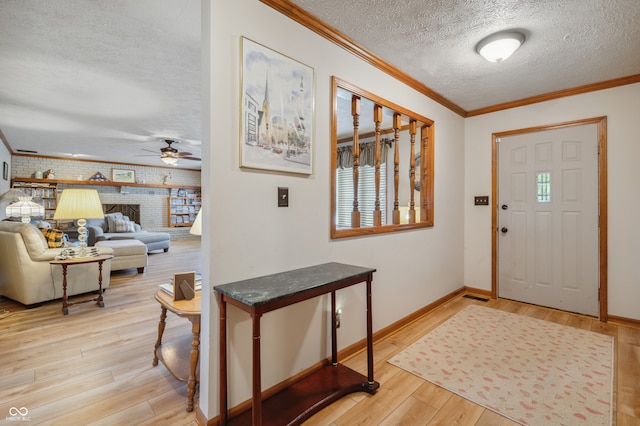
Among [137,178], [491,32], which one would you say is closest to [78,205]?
[491,32]

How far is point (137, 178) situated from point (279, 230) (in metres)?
8.75

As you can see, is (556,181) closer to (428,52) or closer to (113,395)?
(428,52)

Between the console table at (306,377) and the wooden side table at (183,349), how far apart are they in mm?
321

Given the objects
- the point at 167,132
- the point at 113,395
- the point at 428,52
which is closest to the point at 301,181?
the point at 428,52

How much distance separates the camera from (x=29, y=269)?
3.30 m

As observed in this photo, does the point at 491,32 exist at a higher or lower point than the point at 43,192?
higher

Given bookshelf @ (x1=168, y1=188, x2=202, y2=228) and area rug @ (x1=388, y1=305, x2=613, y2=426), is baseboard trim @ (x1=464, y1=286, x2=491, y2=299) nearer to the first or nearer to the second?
area rug @ (x1=388, y1=305, x2=613, y2=426)

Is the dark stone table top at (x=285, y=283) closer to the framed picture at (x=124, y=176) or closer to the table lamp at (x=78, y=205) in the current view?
the table lamp at (x=78, y=205)

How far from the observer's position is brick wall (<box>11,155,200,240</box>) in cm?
731

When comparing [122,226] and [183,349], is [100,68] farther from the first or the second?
[122,226]

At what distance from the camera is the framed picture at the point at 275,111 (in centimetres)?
162

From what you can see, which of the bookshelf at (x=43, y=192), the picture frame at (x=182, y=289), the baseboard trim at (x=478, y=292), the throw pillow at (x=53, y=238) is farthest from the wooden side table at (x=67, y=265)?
the bookshelf at (x=43, y=192)

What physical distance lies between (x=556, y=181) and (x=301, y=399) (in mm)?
3505

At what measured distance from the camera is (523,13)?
1911 mm
